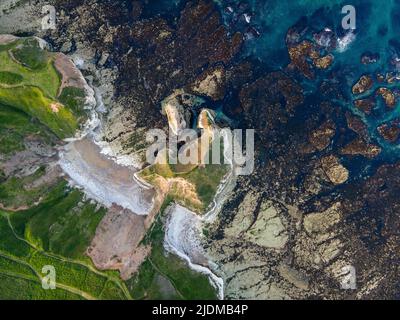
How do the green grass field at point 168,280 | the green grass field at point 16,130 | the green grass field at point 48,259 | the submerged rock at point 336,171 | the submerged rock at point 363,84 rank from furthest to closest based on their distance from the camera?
the submerged rock at point 363,84, the submerged rock at point 336,171, the green grass field at point 16,130, the green grass field at point 168,280, the green grass field at point 48,259

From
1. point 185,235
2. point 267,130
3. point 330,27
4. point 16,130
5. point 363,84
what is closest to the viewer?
point 185,235

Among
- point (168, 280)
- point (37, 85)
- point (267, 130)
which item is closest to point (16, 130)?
point (37, 85)

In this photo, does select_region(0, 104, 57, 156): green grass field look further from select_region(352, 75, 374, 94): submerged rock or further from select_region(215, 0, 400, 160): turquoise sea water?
select_region(352, 75, 374, 94): submerged rock

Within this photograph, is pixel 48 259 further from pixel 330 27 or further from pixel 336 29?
pixel 336 29

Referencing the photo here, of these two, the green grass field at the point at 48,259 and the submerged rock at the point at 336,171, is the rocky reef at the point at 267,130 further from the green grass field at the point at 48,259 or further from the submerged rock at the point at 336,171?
the green grass field at the point at 48,259

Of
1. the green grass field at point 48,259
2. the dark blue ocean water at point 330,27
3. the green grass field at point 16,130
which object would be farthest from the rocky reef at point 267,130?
the green grass field at point 16,130

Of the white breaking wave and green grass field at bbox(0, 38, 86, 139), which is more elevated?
green grass field at bbox(0, 38, 86, 139)

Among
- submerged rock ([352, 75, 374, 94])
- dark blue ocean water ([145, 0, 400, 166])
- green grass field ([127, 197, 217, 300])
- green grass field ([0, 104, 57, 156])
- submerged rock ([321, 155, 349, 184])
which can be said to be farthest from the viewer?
dark blue ocean water ([145, 0, 400, 166])

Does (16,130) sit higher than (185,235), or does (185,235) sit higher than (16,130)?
(16,130)

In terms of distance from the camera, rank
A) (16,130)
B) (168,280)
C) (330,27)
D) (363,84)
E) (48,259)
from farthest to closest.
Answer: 1. (330,27)
2. (363,84)
3. (16,130)
4. (168,280)
5. (48,259)

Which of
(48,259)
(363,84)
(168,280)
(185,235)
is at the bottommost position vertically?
(168,280)

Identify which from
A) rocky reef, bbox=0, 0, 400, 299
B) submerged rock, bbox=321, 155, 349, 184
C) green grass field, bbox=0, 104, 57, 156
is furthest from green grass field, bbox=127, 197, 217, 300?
submerged rock, bbox=321, 155, 349, 184

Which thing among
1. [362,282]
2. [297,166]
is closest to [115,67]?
[297,166]

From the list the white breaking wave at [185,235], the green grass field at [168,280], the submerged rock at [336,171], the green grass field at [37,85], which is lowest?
the green grass field at [168,280]
